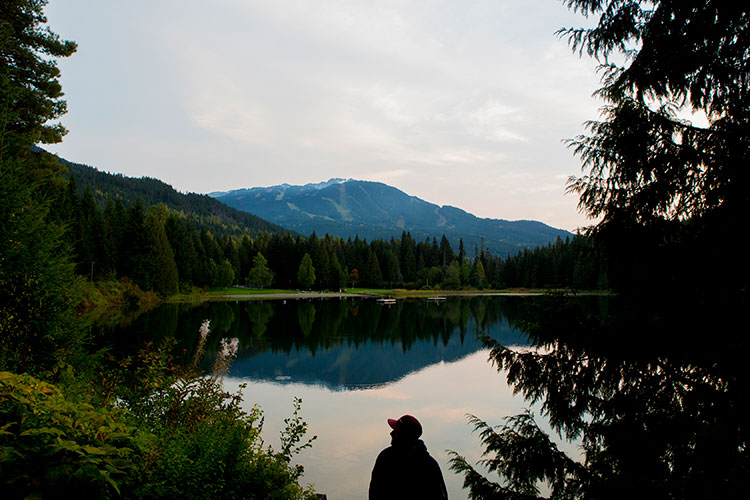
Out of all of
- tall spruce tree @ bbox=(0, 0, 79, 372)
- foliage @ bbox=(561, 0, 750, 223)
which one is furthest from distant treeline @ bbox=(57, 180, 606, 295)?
tall spruce tree @ bbox=(0, 0, 79, 372)

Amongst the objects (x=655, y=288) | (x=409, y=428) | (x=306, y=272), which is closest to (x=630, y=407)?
(x=655, y=288)

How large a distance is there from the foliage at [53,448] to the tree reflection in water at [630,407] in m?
3.82

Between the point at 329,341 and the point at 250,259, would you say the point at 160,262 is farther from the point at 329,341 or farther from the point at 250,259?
the point at 250,259

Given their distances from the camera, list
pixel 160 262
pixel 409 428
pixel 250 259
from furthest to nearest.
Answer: pixel 250 259 → pixel 160 262 → pixel 409 428

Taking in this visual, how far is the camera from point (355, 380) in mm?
21750

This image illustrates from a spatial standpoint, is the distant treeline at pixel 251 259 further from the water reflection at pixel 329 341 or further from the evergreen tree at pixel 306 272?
the water reflection at pixel 329 341

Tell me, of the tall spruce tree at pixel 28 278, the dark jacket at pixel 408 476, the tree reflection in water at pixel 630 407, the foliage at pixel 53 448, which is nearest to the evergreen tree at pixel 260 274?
the tall spruce tree at pixel 28 278

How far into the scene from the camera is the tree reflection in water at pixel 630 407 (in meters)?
4.05

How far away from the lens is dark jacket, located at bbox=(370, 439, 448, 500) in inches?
156

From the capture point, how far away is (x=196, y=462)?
214 inches

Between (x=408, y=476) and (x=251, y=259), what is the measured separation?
112 meters

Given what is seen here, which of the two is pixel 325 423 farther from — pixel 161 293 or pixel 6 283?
pixel 161 293

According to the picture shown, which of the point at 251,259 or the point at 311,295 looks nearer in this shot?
the point at 311,295

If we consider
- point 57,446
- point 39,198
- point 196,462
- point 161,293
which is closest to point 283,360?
point 39,198
